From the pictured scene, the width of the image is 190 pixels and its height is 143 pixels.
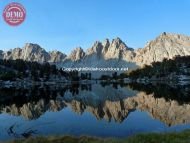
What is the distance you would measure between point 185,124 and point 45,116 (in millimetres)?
39466

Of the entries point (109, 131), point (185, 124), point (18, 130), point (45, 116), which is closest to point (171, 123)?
point (185, 124)

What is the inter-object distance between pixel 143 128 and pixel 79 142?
1267 inches

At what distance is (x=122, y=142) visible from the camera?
2902cm

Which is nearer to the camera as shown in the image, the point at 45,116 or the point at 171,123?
the point at 171,123

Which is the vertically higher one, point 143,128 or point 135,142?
point 135,142

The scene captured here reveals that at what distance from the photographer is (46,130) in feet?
199

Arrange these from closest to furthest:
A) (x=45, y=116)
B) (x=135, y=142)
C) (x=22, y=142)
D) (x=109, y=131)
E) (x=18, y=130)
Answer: (x=135, y=142)
(x=22, y=142)
(x=109, y=131)
(x=18, y=130)
(x=45, y=116)

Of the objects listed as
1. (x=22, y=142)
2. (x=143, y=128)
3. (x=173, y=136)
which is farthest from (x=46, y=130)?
(x=173, y=136)

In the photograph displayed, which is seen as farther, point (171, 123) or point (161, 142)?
point (171, 123)

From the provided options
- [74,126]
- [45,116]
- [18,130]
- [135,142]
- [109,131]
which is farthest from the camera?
[45,116]

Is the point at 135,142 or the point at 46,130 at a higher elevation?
the point at 135,142

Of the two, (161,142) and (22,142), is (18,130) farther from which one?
(161,142)

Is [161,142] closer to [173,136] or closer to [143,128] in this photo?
[173,136]

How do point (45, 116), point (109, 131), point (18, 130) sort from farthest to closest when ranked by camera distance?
point (45, 116), point (18, 130), point (109, 131)
